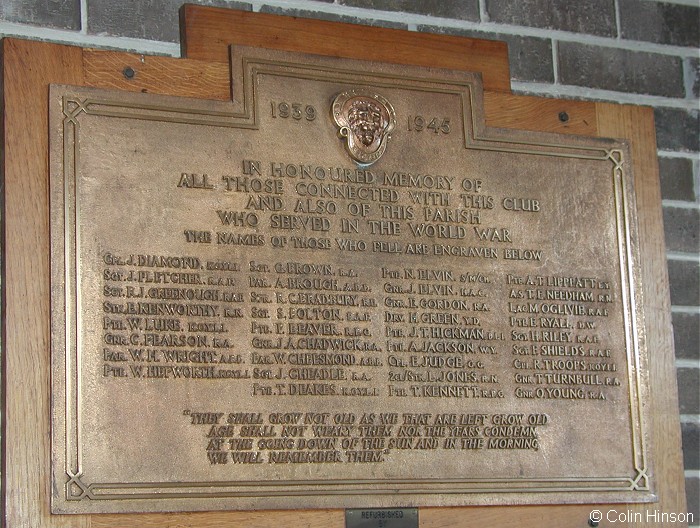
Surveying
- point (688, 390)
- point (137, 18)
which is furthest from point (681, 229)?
point (137, 18)

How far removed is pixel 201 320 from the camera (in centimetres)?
344

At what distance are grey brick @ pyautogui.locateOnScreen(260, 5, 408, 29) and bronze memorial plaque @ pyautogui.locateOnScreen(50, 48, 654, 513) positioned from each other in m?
0.19

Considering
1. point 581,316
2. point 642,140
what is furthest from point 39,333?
point 642,140

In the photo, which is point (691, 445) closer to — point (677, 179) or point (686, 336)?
point (686, 336)

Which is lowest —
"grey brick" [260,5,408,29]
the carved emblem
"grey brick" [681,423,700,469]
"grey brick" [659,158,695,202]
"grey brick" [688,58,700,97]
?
"grey brick" [681,423,700,469]

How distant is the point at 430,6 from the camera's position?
4.05m

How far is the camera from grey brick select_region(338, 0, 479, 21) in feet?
13.0

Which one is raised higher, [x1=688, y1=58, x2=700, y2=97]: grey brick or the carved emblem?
[x1=688, y1=58, x2=700, y2=97]: grey brick

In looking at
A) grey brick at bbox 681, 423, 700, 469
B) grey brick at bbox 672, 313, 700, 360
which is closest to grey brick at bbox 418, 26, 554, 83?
grey brick at bbox 672, 313, 700, 360

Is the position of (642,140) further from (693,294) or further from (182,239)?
(182,239)

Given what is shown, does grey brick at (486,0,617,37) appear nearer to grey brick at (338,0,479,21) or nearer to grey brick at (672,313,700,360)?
grey brick at (338,0,479,21)

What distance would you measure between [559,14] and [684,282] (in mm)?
962

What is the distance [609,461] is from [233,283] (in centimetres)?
126

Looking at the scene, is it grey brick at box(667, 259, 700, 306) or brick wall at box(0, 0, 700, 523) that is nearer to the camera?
brick wall at box(0, 0, 700, 523)
